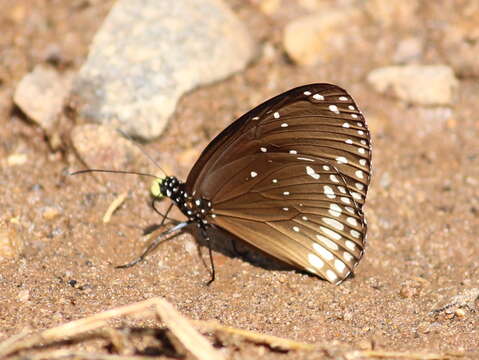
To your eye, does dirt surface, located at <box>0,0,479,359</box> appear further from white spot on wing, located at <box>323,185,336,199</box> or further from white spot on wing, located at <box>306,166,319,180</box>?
white spot on wing, located at <box>306,166,319,180</box>

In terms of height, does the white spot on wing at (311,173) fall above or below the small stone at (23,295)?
above

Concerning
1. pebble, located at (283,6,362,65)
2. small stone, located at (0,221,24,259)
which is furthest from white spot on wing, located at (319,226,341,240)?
pebble, located at (283,6,362,65)

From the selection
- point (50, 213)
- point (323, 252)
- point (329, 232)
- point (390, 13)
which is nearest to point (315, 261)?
point (323, 252)

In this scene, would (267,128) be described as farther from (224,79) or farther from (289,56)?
(289,56)

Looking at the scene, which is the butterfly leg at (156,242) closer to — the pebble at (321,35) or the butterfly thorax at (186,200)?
the butterfly thorax at (186,200)

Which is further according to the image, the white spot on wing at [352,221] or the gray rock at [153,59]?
the gray rock at [153,59]

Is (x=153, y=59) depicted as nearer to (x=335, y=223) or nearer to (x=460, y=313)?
(x=335, y=223)

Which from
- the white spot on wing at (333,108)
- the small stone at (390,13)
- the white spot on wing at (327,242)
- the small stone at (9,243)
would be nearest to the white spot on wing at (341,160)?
the white spot on wing at (333,108)
